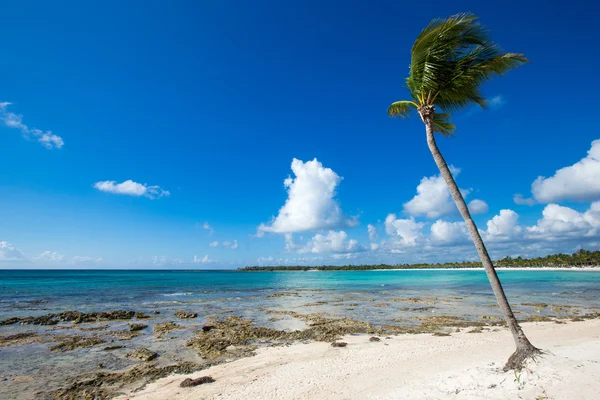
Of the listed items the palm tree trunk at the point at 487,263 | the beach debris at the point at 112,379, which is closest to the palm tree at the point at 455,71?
the palm tree trunk at the point at 487,263

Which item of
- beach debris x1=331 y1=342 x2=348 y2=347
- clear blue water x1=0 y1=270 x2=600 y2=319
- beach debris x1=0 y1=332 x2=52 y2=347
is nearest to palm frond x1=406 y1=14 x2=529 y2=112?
beach debris x1=331 y1=342 x2=348 y2=347

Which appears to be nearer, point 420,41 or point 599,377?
point 599,377

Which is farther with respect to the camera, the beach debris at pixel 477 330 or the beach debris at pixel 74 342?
the beach debris at pixel 477 330

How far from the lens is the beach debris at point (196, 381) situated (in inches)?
376

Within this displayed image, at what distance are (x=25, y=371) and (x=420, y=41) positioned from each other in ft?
58.3

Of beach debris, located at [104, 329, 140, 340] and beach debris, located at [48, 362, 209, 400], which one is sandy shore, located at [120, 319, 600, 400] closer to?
beach debris, located at [48, 362, 209, 400]

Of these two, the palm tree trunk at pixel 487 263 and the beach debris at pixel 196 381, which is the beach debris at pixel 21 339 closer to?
the beach debris at pixel 196 381

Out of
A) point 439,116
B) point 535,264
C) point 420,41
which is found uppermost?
point 420,41

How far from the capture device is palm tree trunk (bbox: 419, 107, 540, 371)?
8.03 metres

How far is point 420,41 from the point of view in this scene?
898 cm

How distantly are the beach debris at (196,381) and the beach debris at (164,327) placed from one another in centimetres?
838

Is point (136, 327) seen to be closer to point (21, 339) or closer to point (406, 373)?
point (21, 339)

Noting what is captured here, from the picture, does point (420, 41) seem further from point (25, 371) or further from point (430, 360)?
point (25, 371)

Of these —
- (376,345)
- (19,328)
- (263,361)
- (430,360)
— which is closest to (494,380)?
(430,360)
